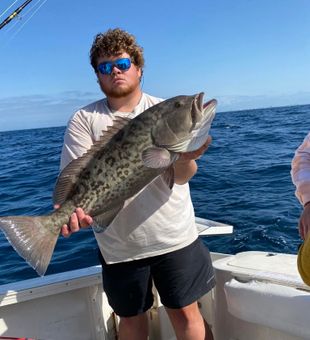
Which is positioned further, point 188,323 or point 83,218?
point 188,323

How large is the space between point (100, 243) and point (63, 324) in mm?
1113

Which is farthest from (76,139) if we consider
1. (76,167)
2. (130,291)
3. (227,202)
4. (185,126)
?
(227,202)

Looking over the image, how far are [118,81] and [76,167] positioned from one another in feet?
2.04

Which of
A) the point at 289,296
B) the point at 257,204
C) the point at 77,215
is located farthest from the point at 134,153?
the point at 257,204

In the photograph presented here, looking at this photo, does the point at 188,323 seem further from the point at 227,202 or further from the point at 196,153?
the point at 227,202

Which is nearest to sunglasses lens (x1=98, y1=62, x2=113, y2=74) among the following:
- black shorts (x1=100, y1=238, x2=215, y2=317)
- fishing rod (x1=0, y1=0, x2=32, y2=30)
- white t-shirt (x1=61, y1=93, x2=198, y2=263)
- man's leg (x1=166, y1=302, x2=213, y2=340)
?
white t-shirt (x1=61, y1=93, x2=198, y2=263)

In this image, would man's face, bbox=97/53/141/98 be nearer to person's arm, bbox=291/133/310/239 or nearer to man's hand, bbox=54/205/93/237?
man's hand, bbox=54/205/93/237

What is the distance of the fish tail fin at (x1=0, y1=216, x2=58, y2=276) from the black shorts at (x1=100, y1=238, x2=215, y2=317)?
0.54m

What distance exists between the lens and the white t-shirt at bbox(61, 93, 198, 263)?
281 cm

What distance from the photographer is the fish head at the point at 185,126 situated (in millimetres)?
2473

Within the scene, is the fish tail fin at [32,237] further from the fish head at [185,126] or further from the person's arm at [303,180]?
the person's arm at [303,180]

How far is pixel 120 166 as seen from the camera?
2.56 m

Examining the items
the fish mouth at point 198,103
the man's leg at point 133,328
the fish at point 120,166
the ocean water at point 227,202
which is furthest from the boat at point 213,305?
the ocean water at point 227,202

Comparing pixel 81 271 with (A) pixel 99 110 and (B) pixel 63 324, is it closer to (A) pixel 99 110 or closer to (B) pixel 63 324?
(B) pixel 63 324
